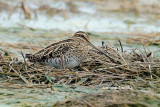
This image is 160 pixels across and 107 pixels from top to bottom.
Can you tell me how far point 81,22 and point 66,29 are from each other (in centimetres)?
114

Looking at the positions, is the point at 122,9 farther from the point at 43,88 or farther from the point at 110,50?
the point at 43,88

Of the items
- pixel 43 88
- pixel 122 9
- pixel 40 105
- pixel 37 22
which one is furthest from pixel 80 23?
pixel 40 105

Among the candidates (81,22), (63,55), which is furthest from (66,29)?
(63,55)

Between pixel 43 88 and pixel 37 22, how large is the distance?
620cm

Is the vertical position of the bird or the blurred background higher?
the blurred background

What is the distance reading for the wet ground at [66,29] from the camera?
4695mm

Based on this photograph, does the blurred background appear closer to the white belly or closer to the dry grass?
the dry grass

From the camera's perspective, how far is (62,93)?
468 centimetres

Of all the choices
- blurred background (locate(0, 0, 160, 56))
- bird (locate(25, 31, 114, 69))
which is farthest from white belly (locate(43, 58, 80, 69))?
blurred background (locate(0, 0, 160, 56))

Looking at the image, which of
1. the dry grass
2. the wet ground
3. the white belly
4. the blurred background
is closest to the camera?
the wet ground

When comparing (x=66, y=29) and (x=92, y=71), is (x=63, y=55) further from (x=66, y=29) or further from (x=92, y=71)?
(x=66, y=29)

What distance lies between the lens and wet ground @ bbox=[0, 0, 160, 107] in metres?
4.70

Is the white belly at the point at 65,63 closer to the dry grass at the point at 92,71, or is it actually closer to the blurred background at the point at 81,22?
the dry grass at the point at 92,71

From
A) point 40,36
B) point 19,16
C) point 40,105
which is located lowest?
point 40,105
